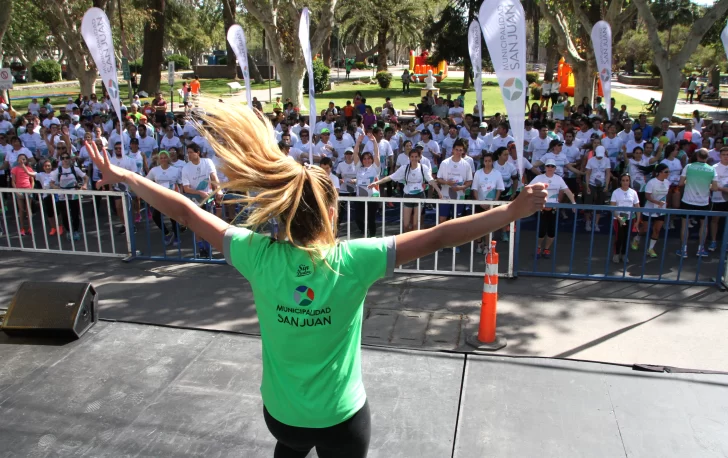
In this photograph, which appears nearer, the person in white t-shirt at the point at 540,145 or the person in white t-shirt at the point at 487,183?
the person in white t-shirt at the point at 487,183

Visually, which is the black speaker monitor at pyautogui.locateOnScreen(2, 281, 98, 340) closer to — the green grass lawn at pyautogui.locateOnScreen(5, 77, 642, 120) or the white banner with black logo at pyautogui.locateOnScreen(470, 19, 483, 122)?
the white banner with black logo at pyautogui.locateOnScreen(470, 19, 483, 122)

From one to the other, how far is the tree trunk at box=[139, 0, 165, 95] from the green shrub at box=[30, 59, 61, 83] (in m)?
20.9

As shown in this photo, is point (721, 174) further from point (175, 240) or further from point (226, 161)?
point (226, 161)

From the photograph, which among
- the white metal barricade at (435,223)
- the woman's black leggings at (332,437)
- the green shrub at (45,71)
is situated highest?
the green shrub at (45,71)

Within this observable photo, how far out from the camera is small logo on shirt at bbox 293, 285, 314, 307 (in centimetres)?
211

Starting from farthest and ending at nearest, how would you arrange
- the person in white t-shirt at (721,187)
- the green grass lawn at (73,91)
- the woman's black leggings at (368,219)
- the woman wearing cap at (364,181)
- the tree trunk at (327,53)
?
the tree trunk at (327,53)
the green grass lawn at (73,91)
the woman wearing cap at (364,181)
the woman's black leggings at (368,219)
the person in white t-shirt at (721,187)

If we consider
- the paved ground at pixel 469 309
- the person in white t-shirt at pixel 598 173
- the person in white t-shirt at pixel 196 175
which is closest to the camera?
the paved ground at pixel 469 309

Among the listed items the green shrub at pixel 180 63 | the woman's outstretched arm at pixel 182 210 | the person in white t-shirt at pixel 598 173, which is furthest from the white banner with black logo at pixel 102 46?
the green shrub at pixel 180 63

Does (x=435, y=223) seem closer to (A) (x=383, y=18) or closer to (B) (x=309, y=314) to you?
(B) (x=309, y=314)

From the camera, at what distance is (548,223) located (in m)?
8.68

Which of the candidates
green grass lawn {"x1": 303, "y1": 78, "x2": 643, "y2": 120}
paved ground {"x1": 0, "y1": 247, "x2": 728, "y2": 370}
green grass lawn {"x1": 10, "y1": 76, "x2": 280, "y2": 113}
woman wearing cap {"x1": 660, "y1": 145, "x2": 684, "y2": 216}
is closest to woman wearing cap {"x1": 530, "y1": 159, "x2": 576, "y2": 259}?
paved ground {"x1": 0, "y1": 247, "x2": 728, "y2": 370}

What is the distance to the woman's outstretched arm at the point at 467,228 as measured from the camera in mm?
2141

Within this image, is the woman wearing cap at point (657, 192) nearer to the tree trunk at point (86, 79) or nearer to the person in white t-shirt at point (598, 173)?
the person in white t-shirt at point (598, 173)

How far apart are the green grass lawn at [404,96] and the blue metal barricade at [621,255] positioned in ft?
67.0
